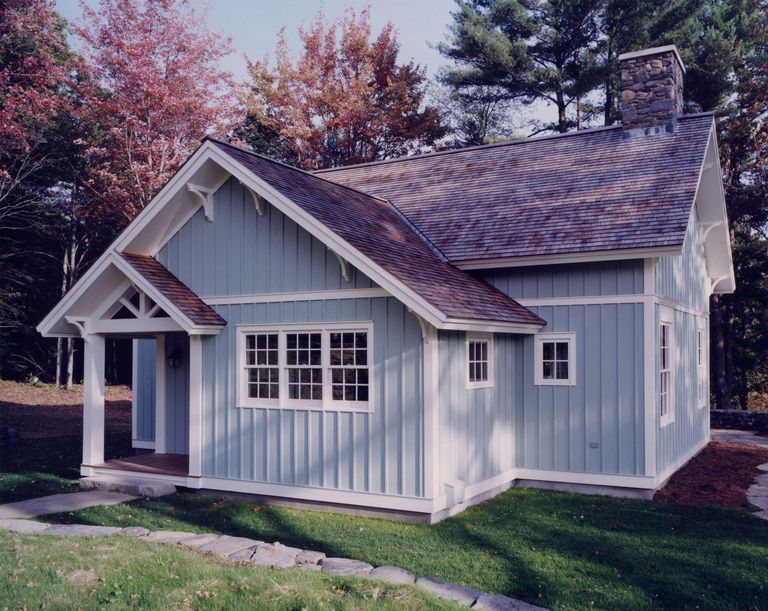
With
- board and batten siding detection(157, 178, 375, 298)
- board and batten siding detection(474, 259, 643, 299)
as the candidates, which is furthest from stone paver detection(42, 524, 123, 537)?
board and batten siding detection(474, 259, 643, 299)

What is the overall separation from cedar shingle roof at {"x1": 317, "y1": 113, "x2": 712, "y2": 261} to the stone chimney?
265 mm

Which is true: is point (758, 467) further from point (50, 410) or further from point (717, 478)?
point (50, 410)

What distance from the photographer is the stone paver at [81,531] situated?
25.4 feet

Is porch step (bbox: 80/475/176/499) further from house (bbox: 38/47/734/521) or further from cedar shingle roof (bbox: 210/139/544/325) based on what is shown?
cedar shingle roof (bbox: 210/139/544/325)

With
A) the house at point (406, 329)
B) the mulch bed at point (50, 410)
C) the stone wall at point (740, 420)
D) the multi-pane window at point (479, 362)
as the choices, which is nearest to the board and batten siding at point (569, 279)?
the house at point (406, 329)

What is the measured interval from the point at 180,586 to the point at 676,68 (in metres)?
12.3

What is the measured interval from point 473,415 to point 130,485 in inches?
204

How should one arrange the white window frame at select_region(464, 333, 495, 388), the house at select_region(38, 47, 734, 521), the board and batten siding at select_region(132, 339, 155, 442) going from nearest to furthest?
the house at select_region(38, 47, 734, 521)
the white window frame at select_region(464, 333, 495, 388)
the board and batten siding at select_region(132, 339, 155, 442)

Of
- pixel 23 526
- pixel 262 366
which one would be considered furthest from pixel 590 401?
pixel 23 526

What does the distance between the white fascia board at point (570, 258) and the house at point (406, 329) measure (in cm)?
3

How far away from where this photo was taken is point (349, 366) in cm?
972

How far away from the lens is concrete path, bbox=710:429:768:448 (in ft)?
52.1

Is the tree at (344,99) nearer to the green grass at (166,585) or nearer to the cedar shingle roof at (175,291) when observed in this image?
the cedar shingle roof at (175,291)

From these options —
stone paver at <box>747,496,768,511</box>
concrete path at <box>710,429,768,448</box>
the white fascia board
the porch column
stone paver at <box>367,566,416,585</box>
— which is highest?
the white fascia board
